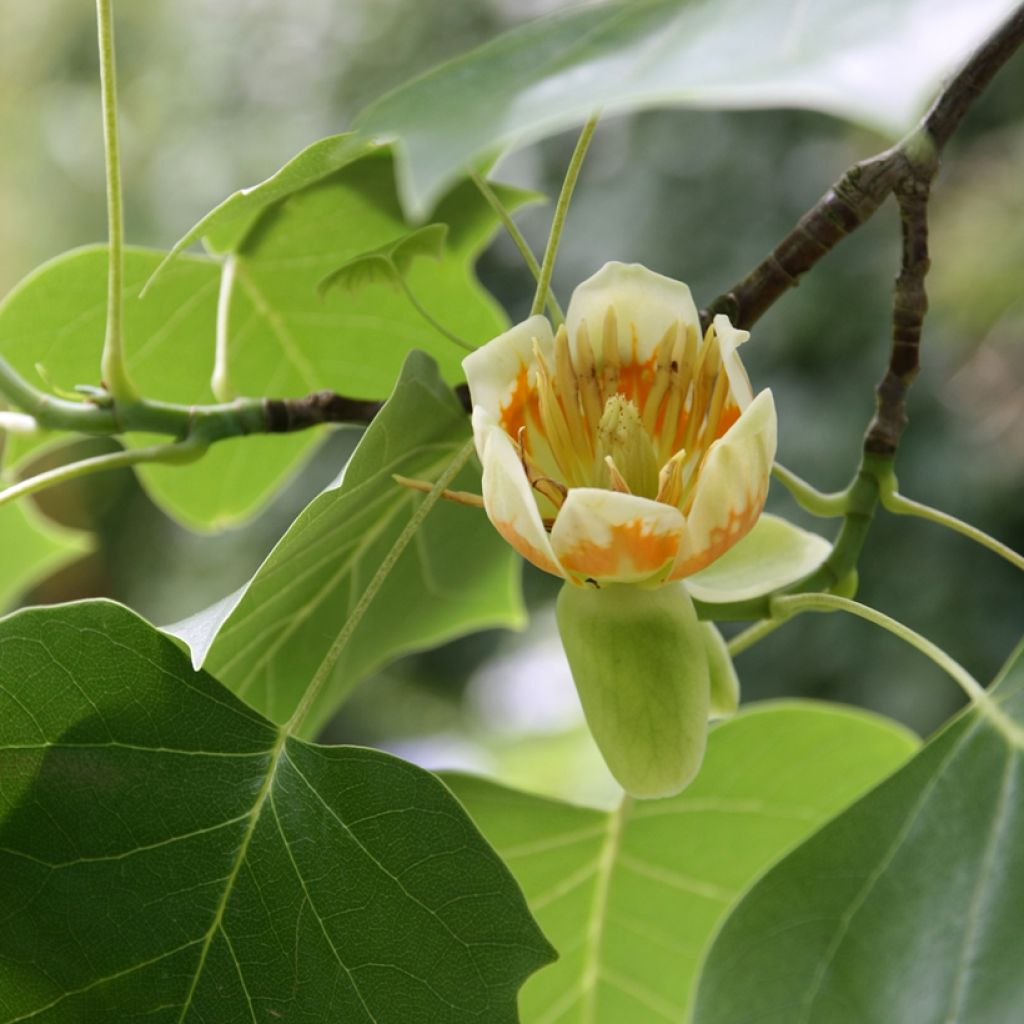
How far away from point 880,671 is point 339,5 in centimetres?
383

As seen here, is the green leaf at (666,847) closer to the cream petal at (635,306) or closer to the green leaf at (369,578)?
the green leaf at (369,578)

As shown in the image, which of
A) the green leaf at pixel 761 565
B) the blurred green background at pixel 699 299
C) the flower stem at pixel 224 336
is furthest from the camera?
the blurred green background at pixel 699 299

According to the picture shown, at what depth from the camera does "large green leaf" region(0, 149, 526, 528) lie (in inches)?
30.7

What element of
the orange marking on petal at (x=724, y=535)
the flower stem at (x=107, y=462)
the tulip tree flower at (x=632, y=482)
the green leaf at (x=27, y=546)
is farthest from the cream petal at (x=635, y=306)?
the green leaf at (x=27, y=546)

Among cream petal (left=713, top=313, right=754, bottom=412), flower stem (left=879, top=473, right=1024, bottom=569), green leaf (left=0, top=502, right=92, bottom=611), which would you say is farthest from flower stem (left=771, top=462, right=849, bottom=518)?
green leaf (left=0, top=502, right=92, bottom=611)

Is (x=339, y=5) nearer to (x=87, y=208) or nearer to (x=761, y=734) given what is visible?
(x=87, y=208)

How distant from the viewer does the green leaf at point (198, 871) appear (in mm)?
472

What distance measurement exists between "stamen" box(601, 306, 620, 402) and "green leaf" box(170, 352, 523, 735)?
79 mm

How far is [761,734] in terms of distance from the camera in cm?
75

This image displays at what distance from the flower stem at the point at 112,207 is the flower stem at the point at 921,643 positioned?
0.33 metres

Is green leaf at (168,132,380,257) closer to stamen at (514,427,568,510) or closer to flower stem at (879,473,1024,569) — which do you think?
stamen at (514,427,568,510)

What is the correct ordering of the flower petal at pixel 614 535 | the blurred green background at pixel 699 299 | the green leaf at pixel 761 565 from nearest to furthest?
the flower petal at pixel 614 535
the green leaf at pixel 761 565
the blurred green background at pixel 699 299

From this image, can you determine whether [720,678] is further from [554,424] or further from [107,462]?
[107,462]

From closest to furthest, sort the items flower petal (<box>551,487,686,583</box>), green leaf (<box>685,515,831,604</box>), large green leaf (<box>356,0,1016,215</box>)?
large green leaf (<box>356,0,1016,215</box>) < flower petal (<box>551,487,686,583</box>) < green leaf (<box>685,515,831,604</box>)
